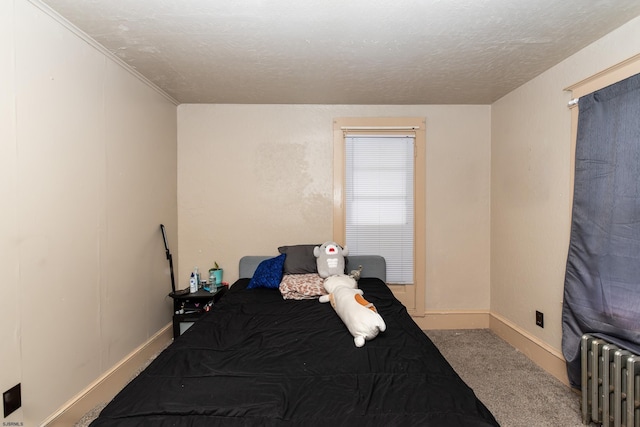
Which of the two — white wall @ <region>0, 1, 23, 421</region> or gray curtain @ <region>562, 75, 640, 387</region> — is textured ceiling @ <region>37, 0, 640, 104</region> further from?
gray curtain @ <region>562, 75, 640, 387</region>

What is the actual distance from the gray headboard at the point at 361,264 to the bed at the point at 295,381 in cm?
114

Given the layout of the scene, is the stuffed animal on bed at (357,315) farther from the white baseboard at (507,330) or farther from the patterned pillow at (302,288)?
the white baseboard at (507,330)

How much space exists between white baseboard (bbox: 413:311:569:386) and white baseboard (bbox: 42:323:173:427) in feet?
8.62

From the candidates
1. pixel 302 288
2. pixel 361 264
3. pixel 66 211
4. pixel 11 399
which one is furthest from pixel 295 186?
pixel 11 399

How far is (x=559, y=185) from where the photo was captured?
2.34 metres

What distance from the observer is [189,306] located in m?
2.92

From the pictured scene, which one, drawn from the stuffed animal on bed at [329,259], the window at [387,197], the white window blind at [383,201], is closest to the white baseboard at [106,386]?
the stuffed animal on bed at [329,259]

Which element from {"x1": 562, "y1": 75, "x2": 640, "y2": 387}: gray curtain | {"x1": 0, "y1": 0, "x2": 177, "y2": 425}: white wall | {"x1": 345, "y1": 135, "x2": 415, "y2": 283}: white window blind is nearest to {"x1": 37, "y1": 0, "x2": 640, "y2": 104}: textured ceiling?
{"x1": 0, "y1": 0, "x2": 177, "y2": 425}: white wall

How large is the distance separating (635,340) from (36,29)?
371 centimetres

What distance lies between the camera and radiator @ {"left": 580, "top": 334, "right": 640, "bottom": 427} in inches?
60.9

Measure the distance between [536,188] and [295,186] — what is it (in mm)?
2243

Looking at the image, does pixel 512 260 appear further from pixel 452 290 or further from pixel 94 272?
pixel 94 272

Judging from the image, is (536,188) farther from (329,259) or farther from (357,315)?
(357,315)

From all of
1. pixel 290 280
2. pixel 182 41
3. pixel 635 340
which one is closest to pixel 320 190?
pixel 290 280
